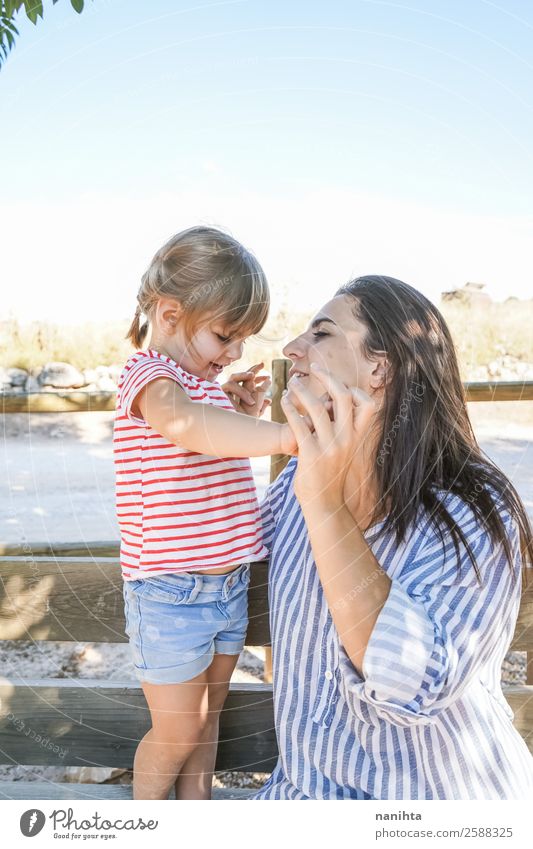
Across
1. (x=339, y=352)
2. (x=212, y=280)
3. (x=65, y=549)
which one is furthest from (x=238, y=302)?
(x=65, y=549)

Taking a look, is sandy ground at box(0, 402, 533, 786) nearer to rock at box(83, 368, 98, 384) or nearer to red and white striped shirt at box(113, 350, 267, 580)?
red and white striped shirt at box(113, 350, 267, 580)

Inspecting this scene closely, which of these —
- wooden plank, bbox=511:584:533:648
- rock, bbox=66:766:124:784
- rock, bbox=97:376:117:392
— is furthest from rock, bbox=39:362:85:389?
rock, bbox=66:766:124:784

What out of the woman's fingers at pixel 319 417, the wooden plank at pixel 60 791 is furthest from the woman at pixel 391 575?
the wooden plank at pixel 60 791

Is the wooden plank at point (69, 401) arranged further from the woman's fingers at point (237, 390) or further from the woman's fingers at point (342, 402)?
the woman's fingers at point (342, 402)

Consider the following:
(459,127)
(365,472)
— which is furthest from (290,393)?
(459,127)

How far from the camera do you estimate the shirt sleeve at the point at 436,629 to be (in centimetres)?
87

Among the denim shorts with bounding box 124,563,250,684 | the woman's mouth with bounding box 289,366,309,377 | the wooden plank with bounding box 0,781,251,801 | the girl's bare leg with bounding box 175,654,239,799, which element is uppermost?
the woman's mouth with bounding box 289,366,309,377

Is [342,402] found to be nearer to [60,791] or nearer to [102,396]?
[60,791]

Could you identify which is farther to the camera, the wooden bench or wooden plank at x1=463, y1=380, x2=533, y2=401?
wooden plank at x1=463, y1=380, x2=533, y2=401

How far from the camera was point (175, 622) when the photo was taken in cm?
118

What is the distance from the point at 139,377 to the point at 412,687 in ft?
A: 1.99

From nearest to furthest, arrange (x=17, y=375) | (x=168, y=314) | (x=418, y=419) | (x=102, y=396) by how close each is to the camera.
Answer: (x=418, y=419) → (x=168, y=314) → (x=17, y=375) → (x=102, y=396)

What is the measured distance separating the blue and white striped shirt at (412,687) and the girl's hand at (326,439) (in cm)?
13

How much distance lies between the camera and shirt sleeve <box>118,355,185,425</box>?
1.15 meters
